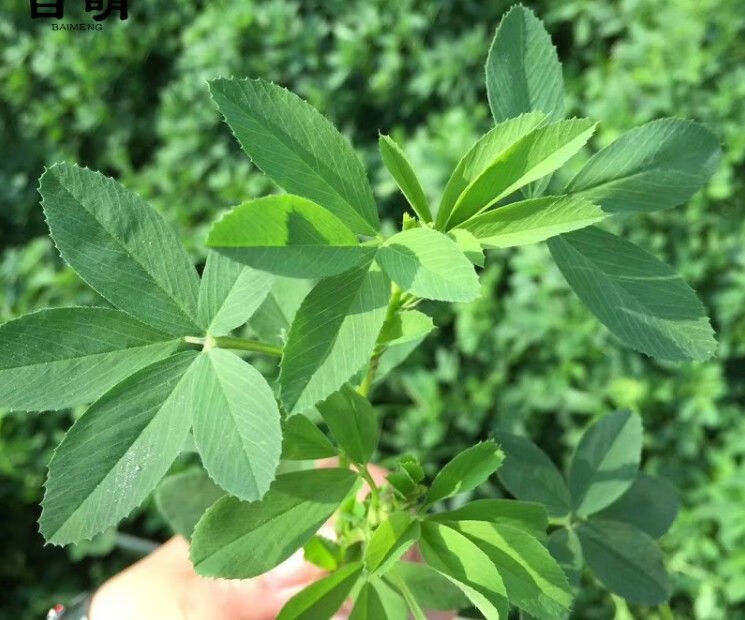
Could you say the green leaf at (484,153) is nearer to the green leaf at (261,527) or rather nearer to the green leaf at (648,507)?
the green leaf at (261,527)

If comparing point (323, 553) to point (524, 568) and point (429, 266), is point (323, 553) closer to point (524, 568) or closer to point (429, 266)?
point (524, 568)

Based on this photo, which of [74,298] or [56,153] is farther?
[56,153]

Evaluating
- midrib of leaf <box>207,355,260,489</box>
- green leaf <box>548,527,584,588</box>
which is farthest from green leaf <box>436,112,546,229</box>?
green leaf <box>548,527,584,588</box>

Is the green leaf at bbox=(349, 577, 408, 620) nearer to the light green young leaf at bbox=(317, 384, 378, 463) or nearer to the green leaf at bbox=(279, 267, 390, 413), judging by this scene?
the light green young leaf at bbox=(317, 384, 378, 463)

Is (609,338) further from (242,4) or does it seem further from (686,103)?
(242,4)

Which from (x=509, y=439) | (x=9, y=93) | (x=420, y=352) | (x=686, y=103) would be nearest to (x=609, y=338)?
(x=420, y=352)

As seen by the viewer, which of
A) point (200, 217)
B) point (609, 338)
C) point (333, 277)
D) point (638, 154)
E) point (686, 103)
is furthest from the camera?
point (200, 217)

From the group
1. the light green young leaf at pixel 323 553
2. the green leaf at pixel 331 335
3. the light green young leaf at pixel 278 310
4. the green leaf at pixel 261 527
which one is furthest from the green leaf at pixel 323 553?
the green leaf at pixel 331 335
